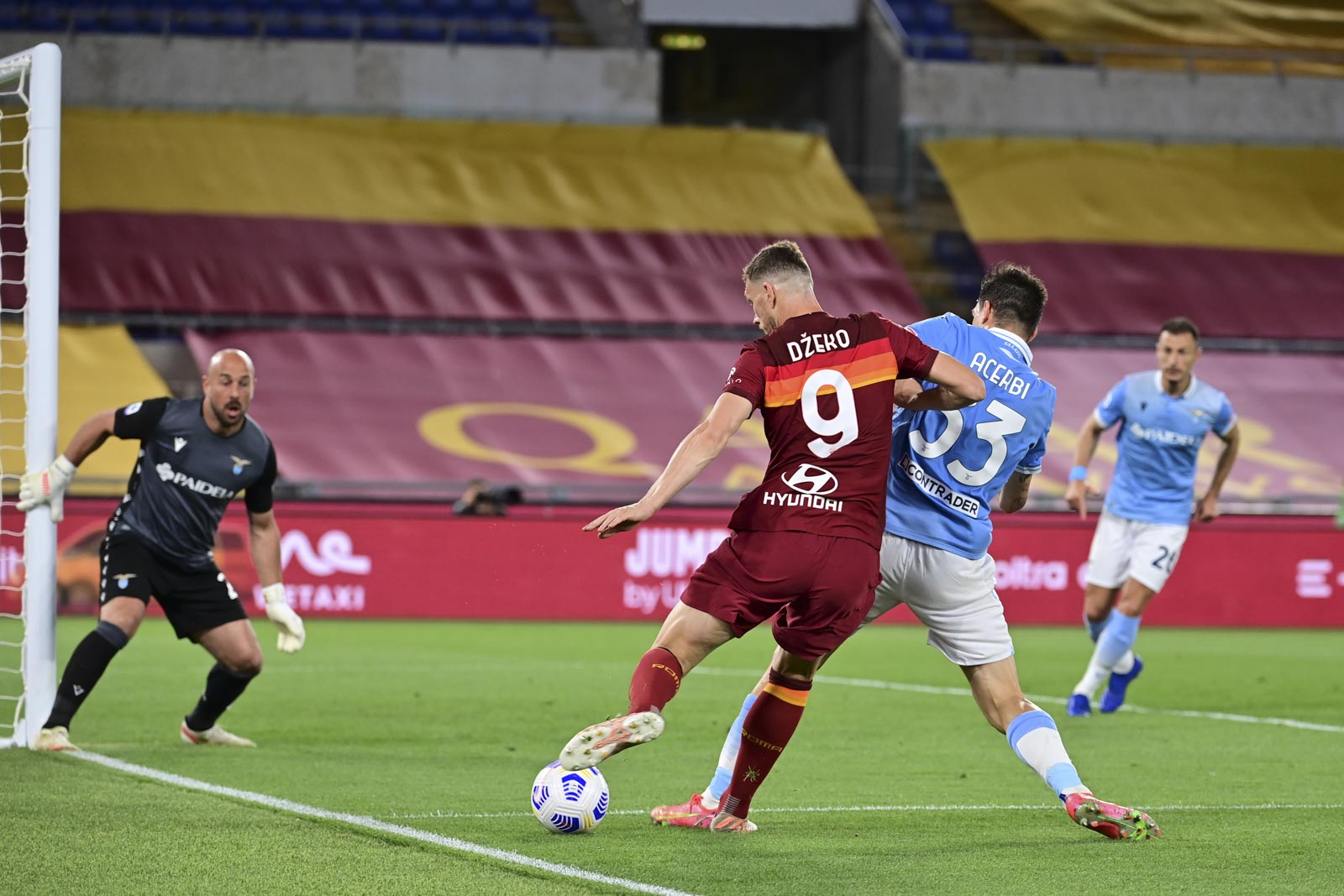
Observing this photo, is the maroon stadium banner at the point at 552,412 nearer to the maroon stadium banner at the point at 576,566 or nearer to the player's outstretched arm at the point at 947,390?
the maroon stadium banner at the point at 576,566

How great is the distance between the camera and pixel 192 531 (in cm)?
873

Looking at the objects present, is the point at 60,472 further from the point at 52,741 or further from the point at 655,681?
the point at 655,681

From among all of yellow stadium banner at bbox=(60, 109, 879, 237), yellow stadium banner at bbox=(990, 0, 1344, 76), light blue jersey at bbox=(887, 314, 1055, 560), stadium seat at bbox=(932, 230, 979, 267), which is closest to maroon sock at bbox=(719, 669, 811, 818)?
light blue jersey at bbox=(887, 314, 1055, 560)

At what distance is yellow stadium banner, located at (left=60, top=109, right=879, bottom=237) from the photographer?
74.5 ft

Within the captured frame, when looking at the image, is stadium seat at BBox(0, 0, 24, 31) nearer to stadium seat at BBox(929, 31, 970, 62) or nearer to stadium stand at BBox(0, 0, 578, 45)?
stadium stand at BBox(0, 0, 578, 45)

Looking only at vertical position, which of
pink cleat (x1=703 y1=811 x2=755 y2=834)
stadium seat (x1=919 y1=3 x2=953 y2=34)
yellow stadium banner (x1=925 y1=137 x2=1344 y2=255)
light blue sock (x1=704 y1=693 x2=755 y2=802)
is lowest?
yellow stadium banner (x1=925 y1=137 x2=1344 y2=255)

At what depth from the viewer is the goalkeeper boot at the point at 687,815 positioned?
20.9ft

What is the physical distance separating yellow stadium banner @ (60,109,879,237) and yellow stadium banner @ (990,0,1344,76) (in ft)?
15.3

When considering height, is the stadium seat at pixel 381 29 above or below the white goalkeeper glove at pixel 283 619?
below

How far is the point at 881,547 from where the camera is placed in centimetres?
636

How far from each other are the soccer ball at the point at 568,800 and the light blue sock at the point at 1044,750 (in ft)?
4.80

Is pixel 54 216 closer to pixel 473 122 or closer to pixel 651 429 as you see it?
pixel 651 429

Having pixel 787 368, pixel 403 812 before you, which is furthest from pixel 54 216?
pixel 787 368

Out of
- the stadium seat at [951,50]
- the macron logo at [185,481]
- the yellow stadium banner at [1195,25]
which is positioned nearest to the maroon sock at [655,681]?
the macron logo at [185,481]
